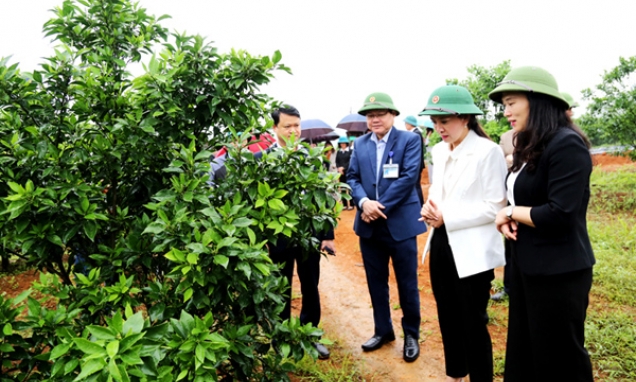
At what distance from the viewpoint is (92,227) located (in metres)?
1.97

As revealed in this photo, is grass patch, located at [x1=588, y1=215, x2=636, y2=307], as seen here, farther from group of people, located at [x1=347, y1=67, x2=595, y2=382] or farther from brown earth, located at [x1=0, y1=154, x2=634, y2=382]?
group of people, located at [x1=347, y1=67, x2=595, y2=382]

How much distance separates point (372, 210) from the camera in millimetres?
3264

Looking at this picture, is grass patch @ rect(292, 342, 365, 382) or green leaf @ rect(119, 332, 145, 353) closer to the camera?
green leaf @ rect(119, 332, 145, 353)

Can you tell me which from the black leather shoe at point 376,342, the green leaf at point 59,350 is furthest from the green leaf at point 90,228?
the black leather shoe at point 376,342

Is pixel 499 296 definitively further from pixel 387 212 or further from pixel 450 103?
pixel 450 103

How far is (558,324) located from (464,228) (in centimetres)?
71

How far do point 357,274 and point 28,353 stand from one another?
4.37 metres

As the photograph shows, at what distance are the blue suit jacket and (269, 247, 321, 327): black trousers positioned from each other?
18.9 inches

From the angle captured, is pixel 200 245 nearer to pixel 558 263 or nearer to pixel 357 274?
pixel 558 263

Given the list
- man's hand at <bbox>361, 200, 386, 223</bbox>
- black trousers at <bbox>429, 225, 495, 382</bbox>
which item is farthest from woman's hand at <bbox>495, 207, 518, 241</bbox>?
man's hand at <bbox>361, 200, 386, 223</bbox>

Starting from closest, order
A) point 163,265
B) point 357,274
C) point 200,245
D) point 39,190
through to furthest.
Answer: point 200,245 < point 39,190 < point 163,265 < point 357,274

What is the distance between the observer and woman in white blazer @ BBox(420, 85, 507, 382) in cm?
256

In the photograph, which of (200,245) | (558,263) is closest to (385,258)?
(558,263)

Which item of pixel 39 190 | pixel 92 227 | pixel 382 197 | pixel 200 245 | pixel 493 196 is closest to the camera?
pixel 200 245
